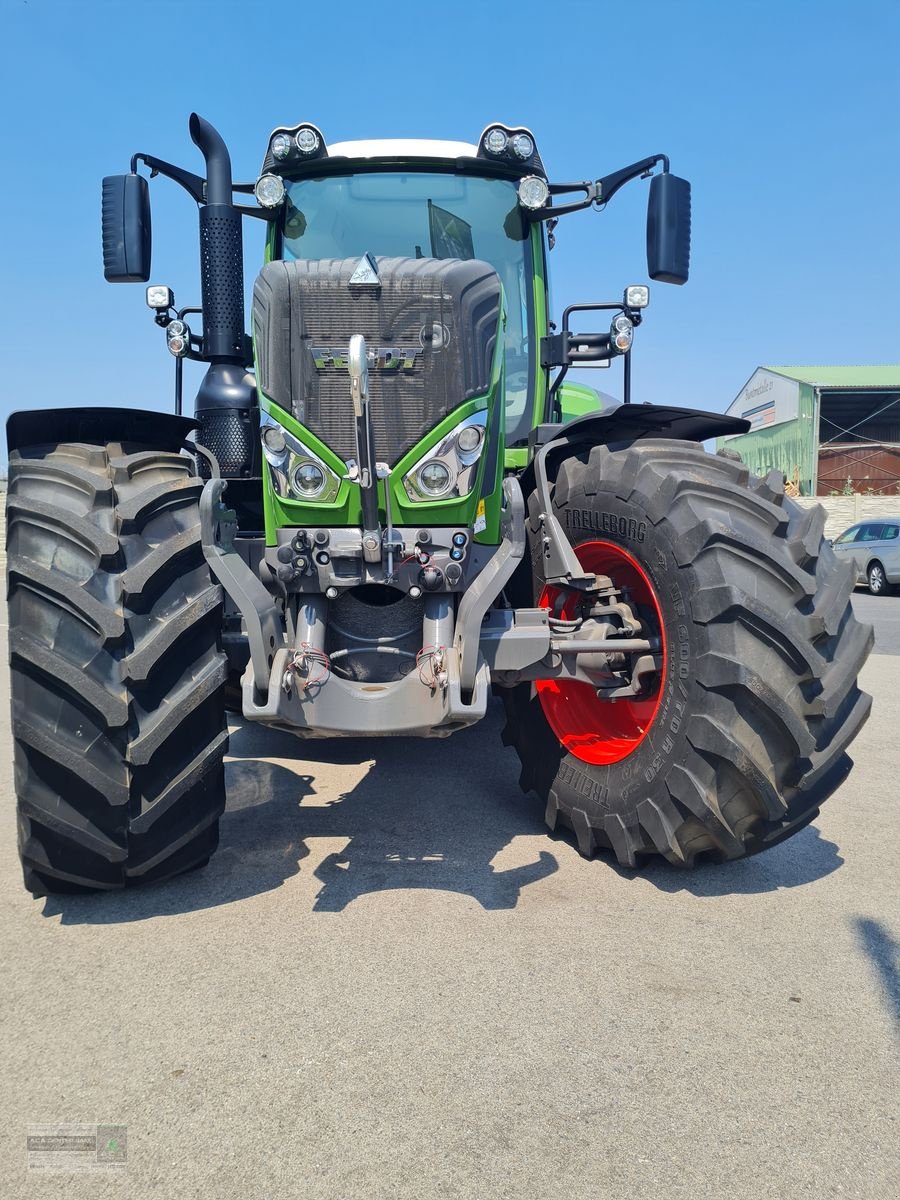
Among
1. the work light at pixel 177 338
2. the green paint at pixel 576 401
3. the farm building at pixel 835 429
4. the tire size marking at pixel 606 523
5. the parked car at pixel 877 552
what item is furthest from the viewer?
the farm building at pixel 835 429

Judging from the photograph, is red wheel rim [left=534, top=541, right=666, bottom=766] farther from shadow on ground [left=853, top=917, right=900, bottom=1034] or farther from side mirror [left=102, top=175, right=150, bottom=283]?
side mirror [left=102, top=175, right=150, bottom=283]

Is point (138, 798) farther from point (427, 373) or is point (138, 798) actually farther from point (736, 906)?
point (736, 906)

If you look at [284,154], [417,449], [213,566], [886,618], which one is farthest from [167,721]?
[886,618]

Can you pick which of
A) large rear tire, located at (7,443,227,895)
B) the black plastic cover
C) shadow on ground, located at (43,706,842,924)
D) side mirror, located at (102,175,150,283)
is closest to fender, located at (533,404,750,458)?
the black plastic cover

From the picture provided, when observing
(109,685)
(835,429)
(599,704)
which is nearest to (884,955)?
(599,704)

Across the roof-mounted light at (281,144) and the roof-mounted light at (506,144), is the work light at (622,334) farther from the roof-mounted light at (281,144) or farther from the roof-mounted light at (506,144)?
the roof-mounted light at (281,144)

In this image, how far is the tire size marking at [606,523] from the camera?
10.4ft

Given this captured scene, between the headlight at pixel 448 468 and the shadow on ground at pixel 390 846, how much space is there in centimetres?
137

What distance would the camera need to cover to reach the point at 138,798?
9.00 feet

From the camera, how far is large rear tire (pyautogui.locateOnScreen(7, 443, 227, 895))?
106 inches

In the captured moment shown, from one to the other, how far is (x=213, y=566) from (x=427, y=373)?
978 mm

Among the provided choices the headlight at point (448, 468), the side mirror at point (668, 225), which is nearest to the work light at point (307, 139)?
the side mirror at point (668, 225)

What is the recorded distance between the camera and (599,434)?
3.56 metres

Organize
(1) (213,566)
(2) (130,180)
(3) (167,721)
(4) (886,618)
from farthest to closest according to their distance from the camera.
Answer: (4) (886,618)
(2) (130,180)
(1) (213,566)
(3) (167,721)
